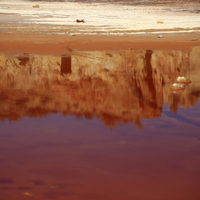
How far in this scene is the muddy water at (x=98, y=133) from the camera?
325cm

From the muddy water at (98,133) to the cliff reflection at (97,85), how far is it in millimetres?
18

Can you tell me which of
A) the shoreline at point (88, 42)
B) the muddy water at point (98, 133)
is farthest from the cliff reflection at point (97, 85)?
the shoreline at point (88, 42)

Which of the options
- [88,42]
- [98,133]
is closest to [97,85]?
[98,133]

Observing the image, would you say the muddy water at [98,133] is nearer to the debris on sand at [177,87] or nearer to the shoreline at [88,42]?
the debris on sand at [177,87]

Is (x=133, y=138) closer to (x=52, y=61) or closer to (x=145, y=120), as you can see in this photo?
(x=145, y=120)

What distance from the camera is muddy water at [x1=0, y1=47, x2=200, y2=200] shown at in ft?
10.7

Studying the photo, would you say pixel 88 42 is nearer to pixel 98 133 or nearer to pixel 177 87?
pixel 177 87

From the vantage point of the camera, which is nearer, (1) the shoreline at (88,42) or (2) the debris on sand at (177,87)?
(2) the debris on sand at (177,87)

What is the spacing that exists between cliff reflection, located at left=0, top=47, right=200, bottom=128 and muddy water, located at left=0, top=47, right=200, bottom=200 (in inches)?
0.7

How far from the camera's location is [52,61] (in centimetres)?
943

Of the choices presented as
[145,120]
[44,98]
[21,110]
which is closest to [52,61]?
→ [44,98]

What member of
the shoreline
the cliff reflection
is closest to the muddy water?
the cliff reflection

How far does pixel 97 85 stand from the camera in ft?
23.0

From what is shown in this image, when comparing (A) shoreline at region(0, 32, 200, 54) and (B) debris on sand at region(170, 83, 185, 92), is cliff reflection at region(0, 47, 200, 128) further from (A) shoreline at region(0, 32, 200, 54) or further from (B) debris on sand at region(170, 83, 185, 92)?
(A) shoreline at region(0, 32, 200, 54)
